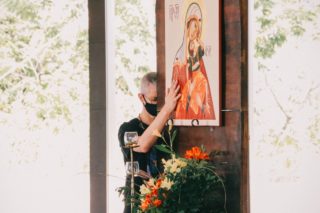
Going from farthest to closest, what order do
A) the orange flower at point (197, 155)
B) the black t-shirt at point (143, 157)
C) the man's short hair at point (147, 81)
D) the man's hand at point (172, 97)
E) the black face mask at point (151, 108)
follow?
the man's short hair at point (147, 81) < the black face mask at point (151, 108) < the black t-shirt at point (143, 157) < the man's hand at point (172, 97) < the orange flower at point (197, 155)

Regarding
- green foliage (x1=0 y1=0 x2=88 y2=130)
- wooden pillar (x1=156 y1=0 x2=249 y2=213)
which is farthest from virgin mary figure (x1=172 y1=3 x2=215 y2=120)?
green foliage (x1=0 y1=0 x2=88 y2=130)

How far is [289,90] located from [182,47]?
1.10 m

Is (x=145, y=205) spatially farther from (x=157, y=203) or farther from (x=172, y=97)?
(x=172, y=97)

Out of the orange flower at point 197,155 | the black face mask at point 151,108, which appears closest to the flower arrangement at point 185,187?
the orange flower at point 197,155

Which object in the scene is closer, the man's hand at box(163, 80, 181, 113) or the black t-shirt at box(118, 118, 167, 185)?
the man's hand at box(163, 80, 181, 113)

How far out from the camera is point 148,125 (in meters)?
4.14

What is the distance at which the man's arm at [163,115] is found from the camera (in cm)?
356

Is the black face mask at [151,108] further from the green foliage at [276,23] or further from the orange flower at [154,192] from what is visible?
the orange flower at [154,192]

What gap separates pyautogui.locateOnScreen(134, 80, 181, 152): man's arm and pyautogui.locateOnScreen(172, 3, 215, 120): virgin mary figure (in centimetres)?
3

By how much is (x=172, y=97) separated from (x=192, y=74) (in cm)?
22

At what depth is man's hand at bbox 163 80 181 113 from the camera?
3559 mm

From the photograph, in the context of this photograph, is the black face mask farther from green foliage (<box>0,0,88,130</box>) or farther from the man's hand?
green foliage (<box>0,0,88,130</box>)

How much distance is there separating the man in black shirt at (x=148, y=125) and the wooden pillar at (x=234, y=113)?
1.31ft

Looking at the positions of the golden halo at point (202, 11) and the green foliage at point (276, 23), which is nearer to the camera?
the golden halo at point (202, 11)
